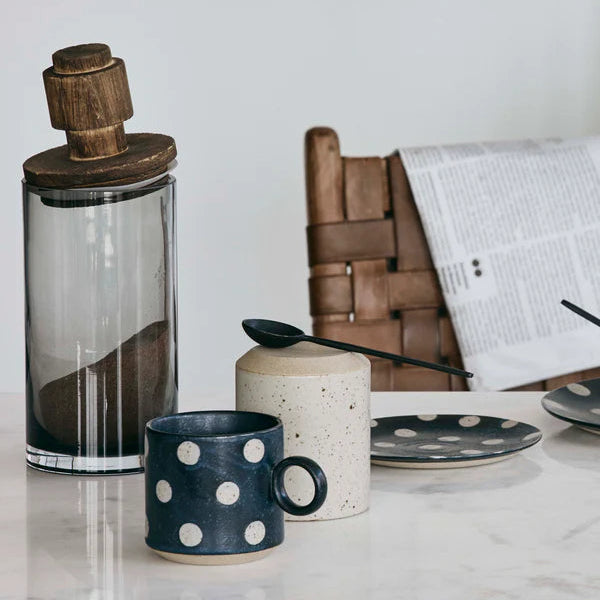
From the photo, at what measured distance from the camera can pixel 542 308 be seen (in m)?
1.33

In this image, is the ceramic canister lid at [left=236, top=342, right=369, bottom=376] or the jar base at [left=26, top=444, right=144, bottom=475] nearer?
the ceramic canister lid at [left=236, top=342, right=369, bottom=376]

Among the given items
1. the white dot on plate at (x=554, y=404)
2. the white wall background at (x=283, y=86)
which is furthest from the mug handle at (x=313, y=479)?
the white wall background at (x=283, y=86)

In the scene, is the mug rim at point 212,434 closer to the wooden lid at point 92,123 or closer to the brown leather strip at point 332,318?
the wooden lid at point 92,123

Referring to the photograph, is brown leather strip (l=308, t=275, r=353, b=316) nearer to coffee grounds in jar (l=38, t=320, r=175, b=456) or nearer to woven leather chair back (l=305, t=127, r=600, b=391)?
woven leather chair back (l=305, t=127, r=600, b=391)

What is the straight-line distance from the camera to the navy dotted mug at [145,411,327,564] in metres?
0.57

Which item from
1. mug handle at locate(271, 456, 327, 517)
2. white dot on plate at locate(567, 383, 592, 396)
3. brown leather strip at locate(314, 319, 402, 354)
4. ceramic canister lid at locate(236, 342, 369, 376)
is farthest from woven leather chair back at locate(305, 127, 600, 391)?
mug handle at locate(271, 456, 327, 517)

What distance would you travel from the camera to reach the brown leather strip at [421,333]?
4.24ft

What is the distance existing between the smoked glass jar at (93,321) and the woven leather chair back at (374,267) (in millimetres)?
518

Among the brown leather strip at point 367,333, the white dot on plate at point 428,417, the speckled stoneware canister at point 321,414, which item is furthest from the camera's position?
the brown leather strip at point 367,333

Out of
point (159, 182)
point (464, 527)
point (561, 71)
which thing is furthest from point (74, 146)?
point (561, 71)

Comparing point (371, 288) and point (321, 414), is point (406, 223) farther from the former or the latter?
point (321, 414)

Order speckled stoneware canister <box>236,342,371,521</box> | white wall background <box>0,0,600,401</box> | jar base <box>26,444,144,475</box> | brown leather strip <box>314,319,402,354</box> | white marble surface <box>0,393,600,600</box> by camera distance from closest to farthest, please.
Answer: white marble surface <box>0,393,600,600</box> → speckled stoneware canister <box>236,342,371,521</box> → jar base <box>26,444,144,475</box> → brown leather strip <box>314,319,402,354</box> → white wall background <box>0,0,600,401</box>

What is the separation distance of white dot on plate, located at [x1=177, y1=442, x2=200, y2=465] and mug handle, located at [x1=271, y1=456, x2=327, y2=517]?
0.04 m

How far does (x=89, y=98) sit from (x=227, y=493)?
12.0 inches
